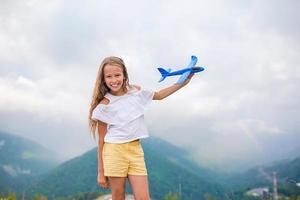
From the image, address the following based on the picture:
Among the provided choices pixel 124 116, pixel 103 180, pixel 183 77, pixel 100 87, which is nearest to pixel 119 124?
pixel 124 116

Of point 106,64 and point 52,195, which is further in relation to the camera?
point 52,195

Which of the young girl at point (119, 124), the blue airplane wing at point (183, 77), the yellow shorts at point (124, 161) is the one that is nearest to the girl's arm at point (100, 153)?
the young girl at point (119, 124)

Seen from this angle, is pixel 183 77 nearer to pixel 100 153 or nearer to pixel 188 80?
pixel 188 80

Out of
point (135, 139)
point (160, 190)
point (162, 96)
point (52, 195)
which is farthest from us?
point (160, 190)

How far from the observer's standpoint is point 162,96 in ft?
16.2

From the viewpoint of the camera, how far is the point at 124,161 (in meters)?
4.49

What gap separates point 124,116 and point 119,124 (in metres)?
0.11

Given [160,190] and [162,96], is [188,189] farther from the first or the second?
[162,96]

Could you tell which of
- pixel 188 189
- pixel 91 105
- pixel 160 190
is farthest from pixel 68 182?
pixel 91 105

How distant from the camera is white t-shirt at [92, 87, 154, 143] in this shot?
4.59m

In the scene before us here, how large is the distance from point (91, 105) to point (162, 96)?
0.87 meters

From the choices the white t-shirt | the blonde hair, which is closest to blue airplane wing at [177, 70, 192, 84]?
the white t-shirt

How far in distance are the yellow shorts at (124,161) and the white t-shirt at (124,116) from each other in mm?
84

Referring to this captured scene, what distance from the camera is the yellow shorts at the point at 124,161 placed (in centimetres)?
449
